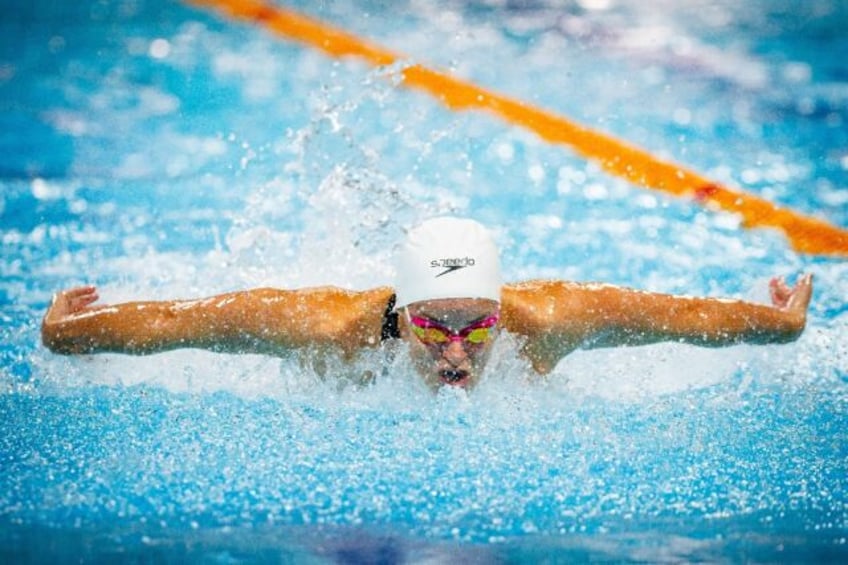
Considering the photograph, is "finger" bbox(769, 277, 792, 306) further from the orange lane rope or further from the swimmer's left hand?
the orange lane rope

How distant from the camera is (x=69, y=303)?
371cm

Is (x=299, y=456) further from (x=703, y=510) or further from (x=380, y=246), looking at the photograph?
(x=380, y=246)

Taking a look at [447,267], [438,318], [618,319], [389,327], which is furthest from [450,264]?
[618,319]

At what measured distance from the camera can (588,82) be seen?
7.04m

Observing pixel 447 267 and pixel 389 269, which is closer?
pixel 447 267

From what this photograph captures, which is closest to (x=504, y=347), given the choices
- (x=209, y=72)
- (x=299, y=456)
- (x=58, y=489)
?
(x=299, y=456)

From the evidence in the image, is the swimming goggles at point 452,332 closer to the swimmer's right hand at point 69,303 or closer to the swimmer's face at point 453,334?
the swimmer's face at point 453,334

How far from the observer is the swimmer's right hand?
3.61 meters

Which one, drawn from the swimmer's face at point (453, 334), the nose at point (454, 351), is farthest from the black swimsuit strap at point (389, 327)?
the nose at point (454, 351)

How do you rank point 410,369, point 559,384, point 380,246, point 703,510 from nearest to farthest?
point 703,510
point 410,369
point 559,384
point 380,246

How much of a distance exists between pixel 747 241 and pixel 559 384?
188 centimetres

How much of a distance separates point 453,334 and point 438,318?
0.20ft

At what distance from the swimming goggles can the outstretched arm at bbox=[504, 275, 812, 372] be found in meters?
0.24

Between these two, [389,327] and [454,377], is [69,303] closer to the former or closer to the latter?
[389,327]
